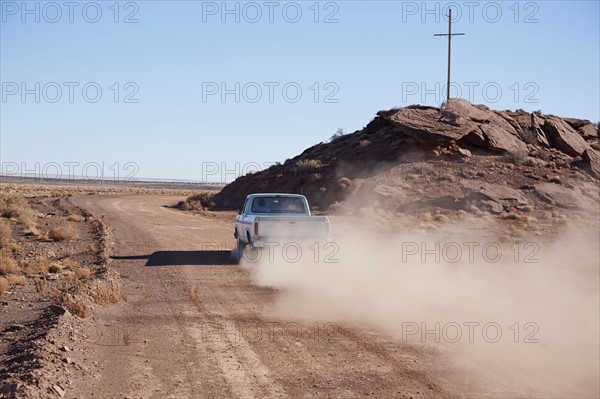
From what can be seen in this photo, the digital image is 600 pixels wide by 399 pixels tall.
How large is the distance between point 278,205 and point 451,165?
83.7ft

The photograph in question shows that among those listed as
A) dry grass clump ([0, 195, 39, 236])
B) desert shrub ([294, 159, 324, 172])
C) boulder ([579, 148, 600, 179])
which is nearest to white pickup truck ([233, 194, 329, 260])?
dry grass clump ([0, 195, 39, 236])

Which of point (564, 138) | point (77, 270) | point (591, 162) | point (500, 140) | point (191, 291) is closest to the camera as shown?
point (191, 291)

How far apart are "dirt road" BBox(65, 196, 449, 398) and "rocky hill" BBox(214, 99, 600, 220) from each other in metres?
24.1

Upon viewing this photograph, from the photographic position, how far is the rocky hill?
3725 cm

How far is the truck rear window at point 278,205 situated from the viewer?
19078mm

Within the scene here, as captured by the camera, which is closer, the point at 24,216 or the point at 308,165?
the point at 24,216

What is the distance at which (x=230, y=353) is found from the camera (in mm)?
8852

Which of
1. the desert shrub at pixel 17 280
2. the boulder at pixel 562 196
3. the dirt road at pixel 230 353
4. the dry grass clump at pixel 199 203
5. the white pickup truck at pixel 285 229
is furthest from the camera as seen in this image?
the dry grass clump at pixel 199 203

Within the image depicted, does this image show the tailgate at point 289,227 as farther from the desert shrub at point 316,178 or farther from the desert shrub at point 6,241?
the desert shrub at point 316,178

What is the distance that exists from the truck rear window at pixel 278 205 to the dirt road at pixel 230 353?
4.60 metres

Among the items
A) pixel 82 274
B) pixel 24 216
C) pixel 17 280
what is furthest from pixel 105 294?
pixel 24 216

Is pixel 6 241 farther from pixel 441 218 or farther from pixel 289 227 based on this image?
pixel 441 218

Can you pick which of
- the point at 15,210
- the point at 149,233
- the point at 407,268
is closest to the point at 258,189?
the point at 15,210

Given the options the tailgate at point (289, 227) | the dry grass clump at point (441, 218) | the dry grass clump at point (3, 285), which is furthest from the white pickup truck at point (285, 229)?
the dry grass clump at point (441, 218)
